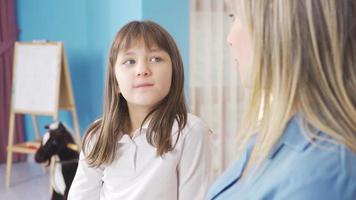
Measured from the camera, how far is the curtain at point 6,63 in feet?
12.9

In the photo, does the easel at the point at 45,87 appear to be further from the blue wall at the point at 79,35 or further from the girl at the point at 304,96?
the girl at the point at 304,96

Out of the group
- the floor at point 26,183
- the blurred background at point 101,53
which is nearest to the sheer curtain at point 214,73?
the blurred background at point 101,53

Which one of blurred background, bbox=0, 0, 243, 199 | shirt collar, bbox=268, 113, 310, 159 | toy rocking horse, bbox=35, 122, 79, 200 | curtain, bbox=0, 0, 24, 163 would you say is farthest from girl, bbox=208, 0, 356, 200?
curtain, bbox=0, 0, 24, 163

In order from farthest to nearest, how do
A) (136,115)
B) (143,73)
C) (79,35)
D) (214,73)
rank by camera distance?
(79,35) → (214,73) → (136,115) → (143,73)

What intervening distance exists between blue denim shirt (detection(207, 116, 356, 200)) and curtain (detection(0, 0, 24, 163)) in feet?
12.3

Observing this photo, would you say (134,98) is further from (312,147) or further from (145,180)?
(312,147)

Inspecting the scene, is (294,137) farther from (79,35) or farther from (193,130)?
(79,35)

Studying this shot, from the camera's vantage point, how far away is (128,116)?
1.39 meters

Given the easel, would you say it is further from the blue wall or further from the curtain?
the curtain

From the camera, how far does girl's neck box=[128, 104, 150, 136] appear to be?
1.34 metres

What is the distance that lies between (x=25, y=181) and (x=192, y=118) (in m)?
2.65

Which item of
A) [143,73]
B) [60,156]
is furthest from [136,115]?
[60,156]

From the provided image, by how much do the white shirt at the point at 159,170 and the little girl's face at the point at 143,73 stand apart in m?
0.12

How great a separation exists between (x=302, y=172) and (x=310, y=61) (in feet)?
0.53
